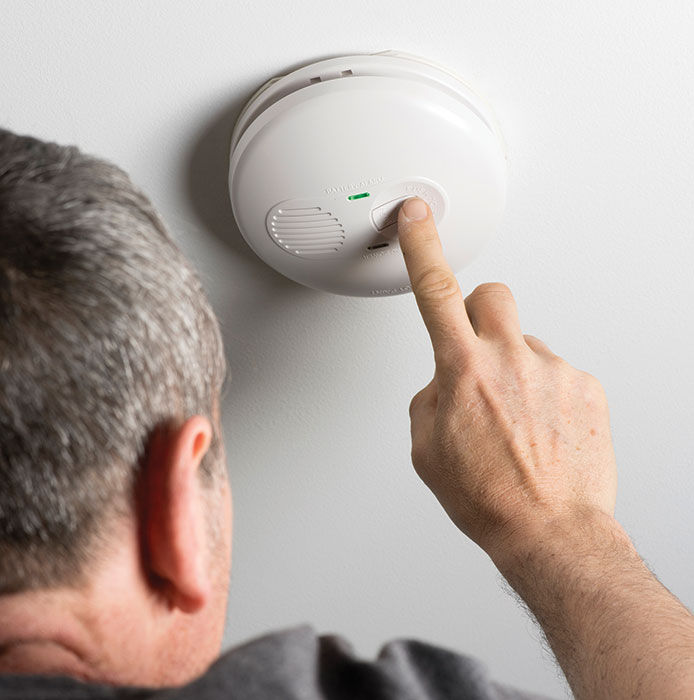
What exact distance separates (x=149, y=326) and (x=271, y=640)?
201 mm

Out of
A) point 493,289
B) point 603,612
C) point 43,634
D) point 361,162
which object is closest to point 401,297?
point 493,289

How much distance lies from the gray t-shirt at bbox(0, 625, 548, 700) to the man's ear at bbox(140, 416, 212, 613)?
0.08 meters

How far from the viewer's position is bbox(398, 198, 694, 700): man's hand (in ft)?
2.08

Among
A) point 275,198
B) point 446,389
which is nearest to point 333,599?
point 446,389

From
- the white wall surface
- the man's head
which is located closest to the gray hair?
the man's head

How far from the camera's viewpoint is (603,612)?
2.06 feet

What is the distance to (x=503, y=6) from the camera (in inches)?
22.6

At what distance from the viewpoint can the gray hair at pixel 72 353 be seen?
18.6 inches

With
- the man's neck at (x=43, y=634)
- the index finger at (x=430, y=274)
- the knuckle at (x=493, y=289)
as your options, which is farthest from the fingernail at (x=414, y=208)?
the man's neck at (x=43, y=634)

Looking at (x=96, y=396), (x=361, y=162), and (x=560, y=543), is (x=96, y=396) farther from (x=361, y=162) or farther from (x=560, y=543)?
(x=560, y=543)

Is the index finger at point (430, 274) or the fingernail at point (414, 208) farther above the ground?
the fingernail at point (414, 208)

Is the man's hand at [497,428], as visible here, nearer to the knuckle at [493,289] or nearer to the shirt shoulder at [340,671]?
the knuckle at [493,289]

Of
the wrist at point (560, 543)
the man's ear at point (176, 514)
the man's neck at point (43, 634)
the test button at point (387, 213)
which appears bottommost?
the wrist at point (560, 543)

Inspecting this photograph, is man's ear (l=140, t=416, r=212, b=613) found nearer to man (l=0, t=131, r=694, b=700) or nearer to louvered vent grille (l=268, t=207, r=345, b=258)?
man (l=0, t=131, r=694, b=700)
